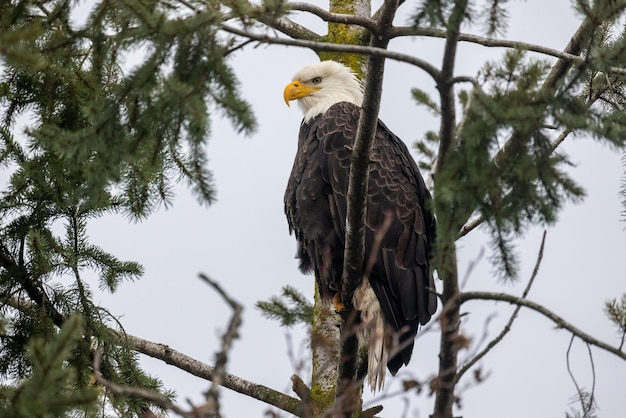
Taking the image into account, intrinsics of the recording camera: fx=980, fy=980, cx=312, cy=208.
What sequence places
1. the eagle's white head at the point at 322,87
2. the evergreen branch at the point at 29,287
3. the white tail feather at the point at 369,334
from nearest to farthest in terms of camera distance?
the evergreen branch at the point at 29,287 < the white tail feather at the point at 369,334 < the eagle's white head at the point at 322,87

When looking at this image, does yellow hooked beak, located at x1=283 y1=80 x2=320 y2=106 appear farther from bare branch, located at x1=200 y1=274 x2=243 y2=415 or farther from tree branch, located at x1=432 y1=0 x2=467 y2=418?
bare branch, located at x1=200 y1=274 x2=243 y2=415

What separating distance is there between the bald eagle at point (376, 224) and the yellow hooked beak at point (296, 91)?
538 millimetres

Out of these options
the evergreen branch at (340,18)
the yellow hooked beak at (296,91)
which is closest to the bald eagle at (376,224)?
the yellow hooked beak at (296,91)

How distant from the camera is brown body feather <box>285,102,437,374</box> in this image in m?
5.21

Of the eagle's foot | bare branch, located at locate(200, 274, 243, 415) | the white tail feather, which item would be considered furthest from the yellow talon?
bare branch, located at locate(200, 274, 243, 415)

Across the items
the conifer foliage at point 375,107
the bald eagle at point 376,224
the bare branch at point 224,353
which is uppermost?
the bald eagle at point 376,224

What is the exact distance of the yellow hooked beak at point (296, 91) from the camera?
6145mm

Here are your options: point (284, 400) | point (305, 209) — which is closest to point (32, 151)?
point (305, 209)

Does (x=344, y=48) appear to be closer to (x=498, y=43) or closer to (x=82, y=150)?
(x=82, y=150)

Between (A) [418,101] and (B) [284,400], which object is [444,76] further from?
(B) [284,400]

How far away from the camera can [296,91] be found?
617 centimetres

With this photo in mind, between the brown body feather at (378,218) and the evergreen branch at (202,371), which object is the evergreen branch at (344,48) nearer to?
the brown body feather at (378,218)

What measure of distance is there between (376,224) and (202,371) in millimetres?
1227

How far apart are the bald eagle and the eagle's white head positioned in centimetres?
43
